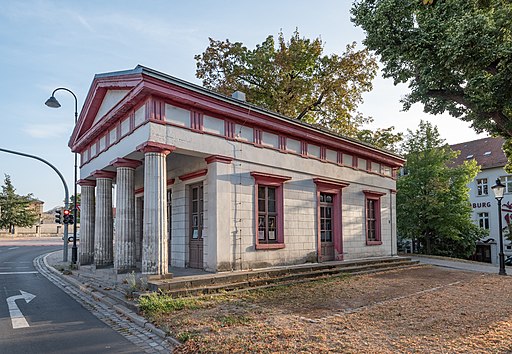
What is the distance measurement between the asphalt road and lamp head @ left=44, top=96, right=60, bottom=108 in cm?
964

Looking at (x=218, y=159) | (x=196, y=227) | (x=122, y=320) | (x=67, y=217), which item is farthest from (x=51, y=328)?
(x=67, y=217)

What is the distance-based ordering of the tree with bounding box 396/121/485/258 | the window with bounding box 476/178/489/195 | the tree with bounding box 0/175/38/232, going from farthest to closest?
the tree with bounding box 0/175/38/232 → the window with bounding box 476/178/489/195 → the tree with bounding box 396/121/485/258

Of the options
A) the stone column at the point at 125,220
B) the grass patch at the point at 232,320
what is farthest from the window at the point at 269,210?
the grass patch at the point at 232,320

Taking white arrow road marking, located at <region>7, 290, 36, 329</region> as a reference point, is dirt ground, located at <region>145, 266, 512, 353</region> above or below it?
above

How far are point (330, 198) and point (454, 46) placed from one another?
258 inches

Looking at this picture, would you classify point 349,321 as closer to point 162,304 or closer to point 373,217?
Result: point 162,304

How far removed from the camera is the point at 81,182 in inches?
620

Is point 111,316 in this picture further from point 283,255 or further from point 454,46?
point 454,46

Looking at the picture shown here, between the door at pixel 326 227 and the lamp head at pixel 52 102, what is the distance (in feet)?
42.4

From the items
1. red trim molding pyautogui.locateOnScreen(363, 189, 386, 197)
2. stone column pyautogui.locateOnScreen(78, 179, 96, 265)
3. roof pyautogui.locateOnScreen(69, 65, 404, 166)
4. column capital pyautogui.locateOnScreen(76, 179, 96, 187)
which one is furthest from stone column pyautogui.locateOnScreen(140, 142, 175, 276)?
red trim molding pyautogui.locateOnScreen(363, 189, 386, 197)

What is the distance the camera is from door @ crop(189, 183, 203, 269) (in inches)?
467

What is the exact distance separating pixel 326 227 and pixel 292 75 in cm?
1231

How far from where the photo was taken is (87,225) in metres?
15.5

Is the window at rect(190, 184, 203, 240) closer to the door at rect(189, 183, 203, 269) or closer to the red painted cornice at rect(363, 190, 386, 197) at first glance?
the door at rect(189, 183, 203, 269)
